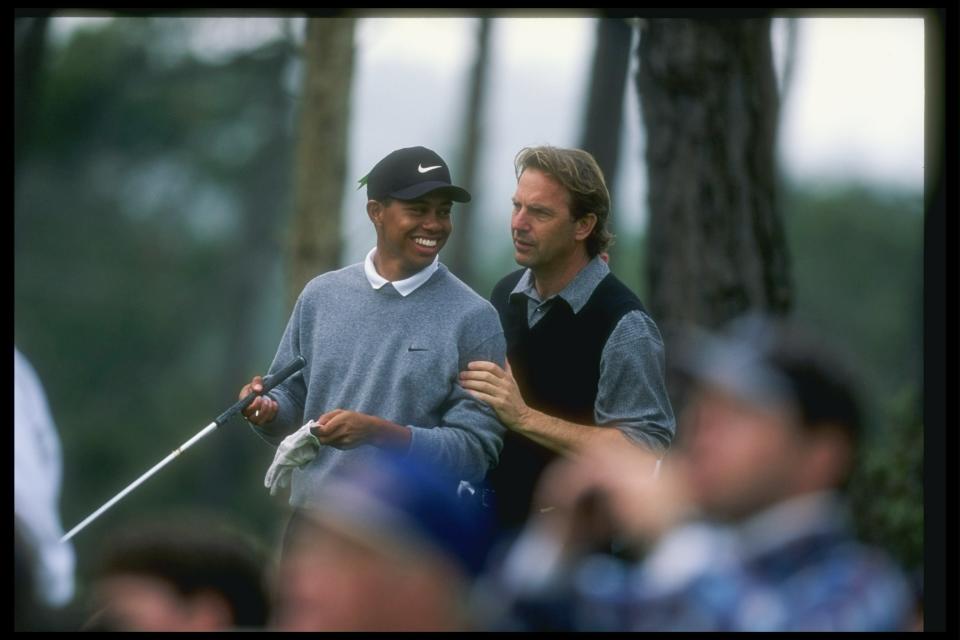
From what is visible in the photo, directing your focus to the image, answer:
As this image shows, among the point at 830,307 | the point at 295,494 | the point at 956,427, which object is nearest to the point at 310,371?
the point at 295,494

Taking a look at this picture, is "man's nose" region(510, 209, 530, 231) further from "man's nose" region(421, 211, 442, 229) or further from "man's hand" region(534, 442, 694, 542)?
"man's hand" region(534, 442, 694, 542)

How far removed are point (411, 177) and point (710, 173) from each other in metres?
3.49

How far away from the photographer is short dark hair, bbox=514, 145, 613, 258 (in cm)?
445

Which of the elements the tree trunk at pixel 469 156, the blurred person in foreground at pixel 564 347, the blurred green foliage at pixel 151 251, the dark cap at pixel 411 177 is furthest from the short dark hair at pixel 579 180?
the blurred green foliage at pixel 151 251

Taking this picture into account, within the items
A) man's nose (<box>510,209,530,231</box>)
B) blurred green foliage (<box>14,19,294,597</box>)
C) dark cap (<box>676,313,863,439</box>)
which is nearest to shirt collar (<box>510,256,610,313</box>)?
man's nose (<box>510,209,530,231</box>)

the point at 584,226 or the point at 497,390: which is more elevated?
the point at 584,226

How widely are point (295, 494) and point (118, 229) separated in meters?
23.3

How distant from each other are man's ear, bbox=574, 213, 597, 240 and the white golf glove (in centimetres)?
83

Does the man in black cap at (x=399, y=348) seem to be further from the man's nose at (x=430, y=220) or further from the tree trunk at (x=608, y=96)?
the tree trunk at (x=608, y=96)

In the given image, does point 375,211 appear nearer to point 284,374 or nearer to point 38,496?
point 284,374

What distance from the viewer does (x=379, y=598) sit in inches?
98.3

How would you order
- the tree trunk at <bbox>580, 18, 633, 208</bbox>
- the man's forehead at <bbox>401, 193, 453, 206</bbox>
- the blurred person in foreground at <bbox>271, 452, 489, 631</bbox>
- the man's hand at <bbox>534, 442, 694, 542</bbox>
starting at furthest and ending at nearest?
1. the tree trunk at <bbox>580, 18, 633, 208</bbox>
2. the man's forehead at <bbox>401, 193, 453, 206</bbox>
3. the man's hand at <bbox>534, 442, 694, 542</bbox>
4. the blurred person in foreground at <bbox>271, 452, 489, 631</bbox>

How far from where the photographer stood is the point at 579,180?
4461 millimetres

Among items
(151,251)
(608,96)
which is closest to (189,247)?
(151,251)
